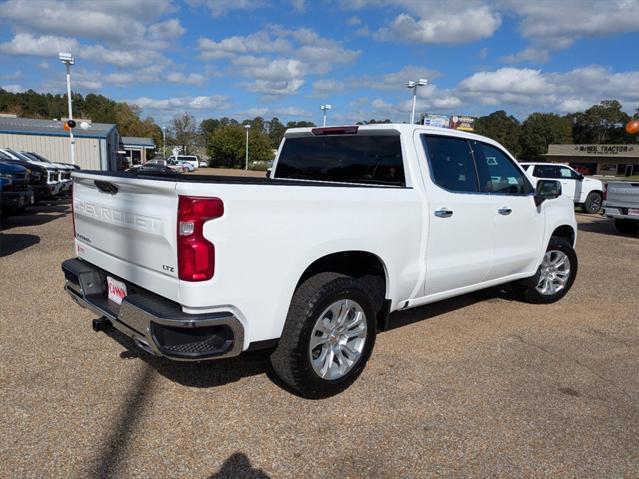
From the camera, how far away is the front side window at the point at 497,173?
4688mm

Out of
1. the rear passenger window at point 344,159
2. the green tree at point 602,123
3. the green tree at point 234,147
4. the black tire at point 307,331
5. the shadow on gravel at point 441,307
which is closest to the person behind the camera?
the black tire at point 307,331

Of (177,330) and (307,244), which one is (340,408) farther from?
(177,330)

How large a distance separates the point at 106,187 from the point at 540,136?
101m

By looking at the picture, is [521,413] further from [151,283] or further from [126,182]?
[126,182]

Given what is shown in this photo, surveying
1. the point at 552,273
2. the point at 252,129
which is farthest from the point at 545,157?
the point at 552,273

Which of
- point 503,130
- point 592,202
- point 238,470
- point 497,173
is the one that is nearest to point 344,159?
point 497,173

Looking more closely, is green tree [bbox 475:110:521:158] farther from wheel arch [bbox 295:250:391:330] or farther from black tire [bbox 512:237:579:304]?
wheel arch [bbox 295:250:391:330]

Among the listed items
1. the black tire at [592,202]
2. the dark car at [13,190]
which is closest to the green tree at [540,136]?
the black tire at [592,202]

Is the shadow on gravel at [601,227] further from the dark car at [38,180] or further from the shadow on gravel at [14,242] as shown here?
the dark car at [38,180]

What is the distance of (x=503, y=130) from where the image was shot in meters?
101

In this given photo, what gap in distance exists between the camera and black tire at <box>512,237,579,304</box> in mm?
5770

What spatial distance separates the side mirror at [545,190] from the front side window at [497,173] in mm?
97

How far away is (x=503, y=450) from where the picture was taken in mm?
Result: 2934

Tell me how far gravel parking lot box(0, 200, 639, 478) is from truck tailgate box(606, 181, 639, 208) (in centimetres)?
819
